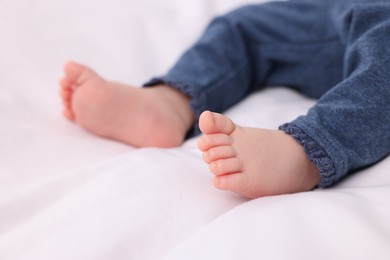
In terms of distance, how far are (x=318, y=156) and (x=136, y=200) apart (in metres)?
0.22

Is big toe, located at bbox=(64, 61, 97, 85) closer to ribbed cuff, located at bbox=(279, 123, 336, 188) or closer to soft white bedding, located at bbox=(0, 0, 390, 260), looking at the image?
soft white bedding, located at bbox=(0, 0, 390, 260)

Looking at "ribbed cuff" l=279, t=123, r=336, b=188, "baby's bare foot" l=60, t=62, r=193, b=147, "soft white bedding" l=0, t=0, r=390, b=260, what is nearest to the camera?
"soft white bedding" l=0, t=0, r=390, b=260

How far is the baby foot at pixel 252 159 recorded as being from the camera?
58 cm

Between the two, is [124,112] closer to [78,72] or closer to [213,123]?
[78,72]

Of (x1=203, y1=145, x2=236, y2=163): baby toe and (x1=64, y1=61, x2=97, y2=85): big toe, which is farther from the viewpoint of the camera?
(x1=64, y1=61, x2=97, y2=85): big toe

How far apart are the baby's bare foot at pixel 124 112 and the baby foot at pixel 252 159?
23cm

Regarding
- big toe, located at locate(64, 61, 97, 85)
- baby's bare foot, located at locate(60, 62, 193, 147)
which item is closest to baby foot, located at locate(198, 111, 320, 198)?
baby's bare foot, located at locate(60, 62, 193, 147)

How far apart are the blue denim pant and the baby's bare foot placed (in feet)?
0.20

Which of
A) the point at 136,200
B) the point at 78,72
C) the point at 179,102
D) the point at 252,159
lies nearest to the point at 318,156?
the point at 252,159

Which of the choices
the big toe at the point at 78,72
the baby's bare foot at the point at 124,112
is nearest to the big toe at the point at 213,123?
the baby's bare foot at the point at 124,112

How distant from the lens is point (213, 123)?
1.88ft

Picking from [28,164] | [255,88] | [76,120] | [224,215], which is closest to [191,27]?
[255,88]

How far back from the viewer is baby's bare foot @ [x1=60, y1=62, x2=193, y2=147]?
2.65 ft

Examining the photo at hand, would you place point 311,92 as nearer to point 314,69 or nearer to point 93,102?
point 314,69
